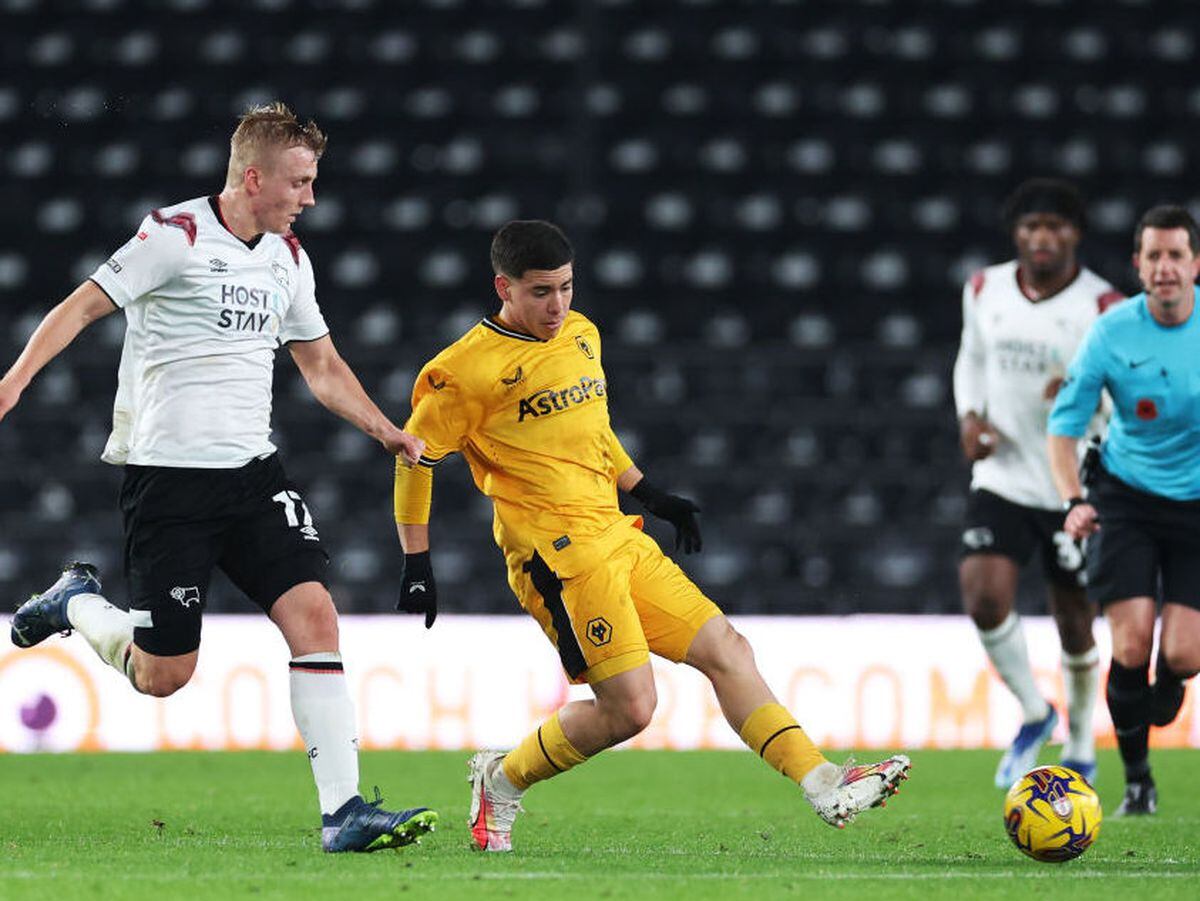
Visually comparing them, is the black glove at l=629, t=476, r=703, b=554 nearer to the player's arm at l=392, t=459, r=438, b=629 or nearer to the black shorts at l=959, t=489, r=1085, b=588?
the player's arm at l=392, t=459, r=438, b=629

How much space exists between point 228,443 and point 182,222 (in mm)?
617

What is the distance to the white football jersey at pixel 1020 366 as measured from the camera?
8.42 m

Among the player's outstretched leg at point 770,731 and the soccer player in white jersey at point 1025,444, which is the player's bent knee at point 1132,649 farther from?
the player's outstretched leg at point 770,731

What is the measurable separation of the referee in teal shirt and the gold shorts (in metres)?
1.67

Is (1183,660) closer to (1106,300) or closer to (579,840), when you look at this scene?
(1106,300)

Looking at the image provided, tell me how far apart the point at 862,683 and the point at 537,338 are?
5.93 metres

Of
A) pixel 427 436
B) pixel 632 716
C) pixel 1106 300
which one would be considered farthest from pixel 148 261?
pixel 1106 300

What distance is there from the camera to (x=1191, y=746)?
11398mm

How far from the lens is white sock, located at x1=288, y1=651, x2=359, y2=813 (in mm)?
5637

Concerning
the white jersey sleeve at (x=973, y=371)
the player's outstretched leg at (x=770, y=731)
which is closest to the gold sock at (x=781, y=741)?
the player's outstretched leg at (x=770, y=731)

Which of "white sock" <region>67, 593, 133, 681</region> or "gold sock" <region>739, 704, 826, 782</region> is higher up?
"white sock" <region>67, 593, 133, 681</region>

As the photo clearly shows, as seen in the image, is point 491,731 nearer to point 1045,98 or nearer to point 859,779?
point 859,779

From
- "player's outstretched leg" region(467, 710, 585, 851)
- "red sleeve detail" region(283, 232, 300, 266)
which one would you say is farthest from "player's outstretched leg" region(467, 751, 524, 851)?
"red sleeve detail" region(283, 232, 300, 266)

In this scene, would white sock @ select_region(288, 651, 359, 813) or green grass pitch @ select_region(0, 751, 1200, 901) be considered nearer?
green grass pitch @ select_region(0, 751, 1200, 901)
